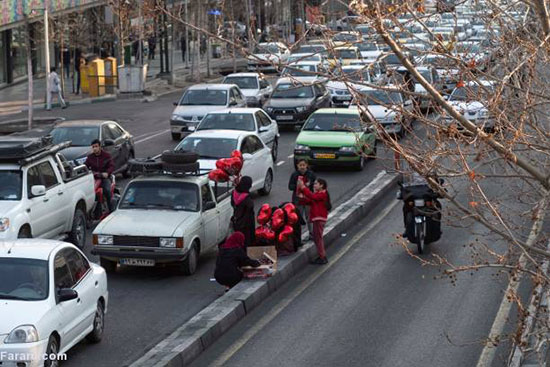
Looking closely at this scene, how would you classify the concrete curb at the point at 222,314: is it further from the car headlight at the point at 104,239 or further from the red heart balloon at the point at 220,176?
the car headlight at the point at 104,239

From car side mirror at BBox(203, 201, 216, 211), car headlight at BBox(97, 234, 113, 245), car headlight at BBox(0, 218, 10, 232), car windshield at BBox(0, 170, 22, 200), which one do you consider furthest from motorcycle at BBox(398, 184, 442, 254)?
car headlight at BBox(0, 218, 10, 232)

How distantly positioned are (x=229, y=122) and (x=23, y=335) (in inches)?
732

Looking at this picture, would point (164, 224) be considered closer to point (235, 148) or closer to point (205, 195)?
point (205, 195)

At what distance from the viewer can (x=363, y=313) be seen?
54.7 feet

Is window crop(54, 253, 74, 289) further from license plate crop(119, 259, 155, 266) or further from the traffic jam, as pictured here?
license plate crop(119, 259, 155, 266)

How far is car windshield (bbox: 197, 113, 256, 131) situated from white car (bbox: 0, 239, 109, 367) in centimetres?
1566

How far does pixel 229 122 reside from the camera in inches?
1203

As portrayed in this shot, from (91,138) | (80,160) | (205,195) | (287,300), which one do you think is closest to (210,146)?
(80,160)

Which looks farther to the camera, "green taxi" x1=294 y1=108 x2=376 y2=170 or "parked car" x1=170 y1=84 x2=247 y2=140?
"parked car" x1=170 y1=84 x2=247 y2=140

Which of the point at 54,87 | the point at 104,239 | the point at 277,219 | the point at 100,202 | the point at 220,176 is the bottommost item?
the point at 100,202

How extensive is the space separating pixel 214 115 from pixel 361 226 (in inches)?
332

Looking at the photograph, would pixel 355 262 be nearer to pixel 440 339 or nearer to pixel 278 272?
pixel 278 272

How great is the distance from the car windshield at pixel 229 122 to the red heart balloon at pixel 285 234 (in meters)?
11.2

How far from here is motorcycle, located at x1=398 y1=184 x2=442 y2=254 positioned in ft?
66.4
